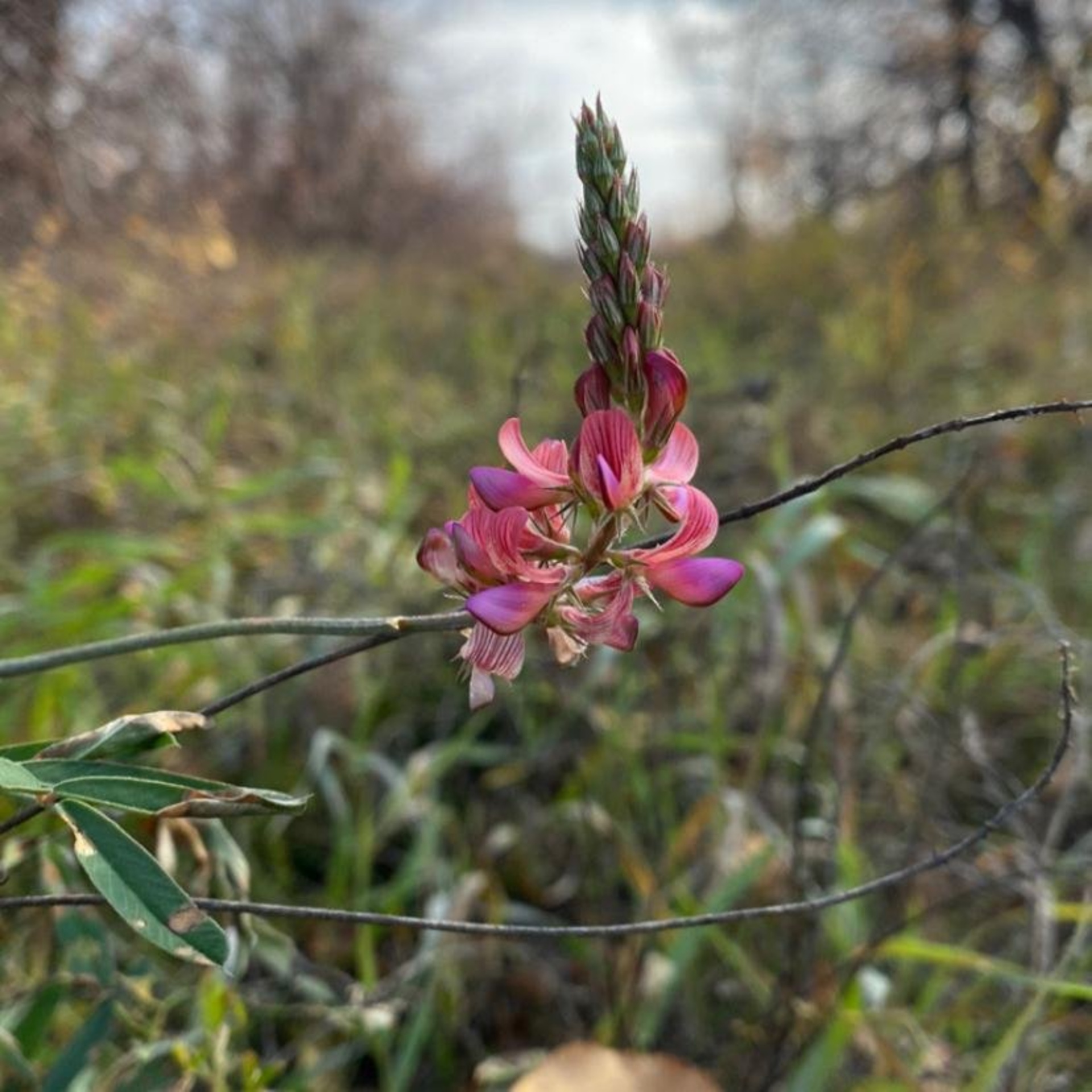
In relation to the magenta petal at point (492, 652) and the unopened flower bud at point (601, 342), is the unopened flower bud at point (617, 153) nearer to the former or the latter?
the unopened flower bud at point (601, 342)

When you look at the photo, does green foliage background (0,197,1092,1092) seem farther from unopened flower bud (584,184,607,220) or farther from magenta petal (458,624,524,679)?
unopened flower bud (584,184,607,220)

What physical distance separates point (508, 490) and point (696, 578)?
108mm

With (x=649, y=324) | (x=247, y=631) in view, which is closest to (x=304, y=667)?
(x=247, y=631)

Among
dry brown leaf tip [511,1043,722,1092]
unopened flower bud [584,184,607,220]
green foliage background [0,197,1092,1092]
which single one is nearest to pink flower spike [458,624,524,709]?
unopened flower bud [584,184,607,220]

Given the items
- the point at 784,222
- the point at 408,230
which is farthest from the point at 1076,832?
the point at 408,230

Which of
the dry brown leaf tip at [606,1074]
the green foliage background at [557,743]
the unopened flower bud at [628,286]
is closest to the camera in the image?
the unopened flower bud at [628,286]

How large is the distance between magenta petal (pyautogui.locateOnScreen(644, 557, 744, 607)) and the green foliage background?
440 mm

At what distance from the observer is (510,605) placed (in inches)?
21.4

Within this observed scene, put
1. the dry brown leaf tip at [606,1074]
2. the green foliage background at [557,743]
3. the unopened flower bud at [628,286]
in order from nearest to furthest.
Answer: the unopened flower bud at [628,286], the dry brown leaf tip at [606,1074], the green foliage background at [557,743]

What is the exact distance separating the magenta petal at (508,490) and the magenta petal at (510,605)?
1.7 inches

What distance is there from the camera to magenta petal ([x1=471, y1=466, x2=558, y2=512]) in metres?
0.56

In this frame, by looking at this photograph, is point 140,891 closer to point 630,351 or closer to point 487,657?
point 487,657

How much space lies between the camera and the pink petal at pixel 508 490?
21.9 inches

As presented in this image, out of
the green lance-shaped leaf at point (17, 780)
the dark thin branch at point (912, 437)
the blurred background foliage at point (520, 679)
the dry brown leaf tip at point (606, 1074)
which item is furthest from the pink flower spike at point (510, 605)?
the dry brown leaf tip at point (606, 1074)
